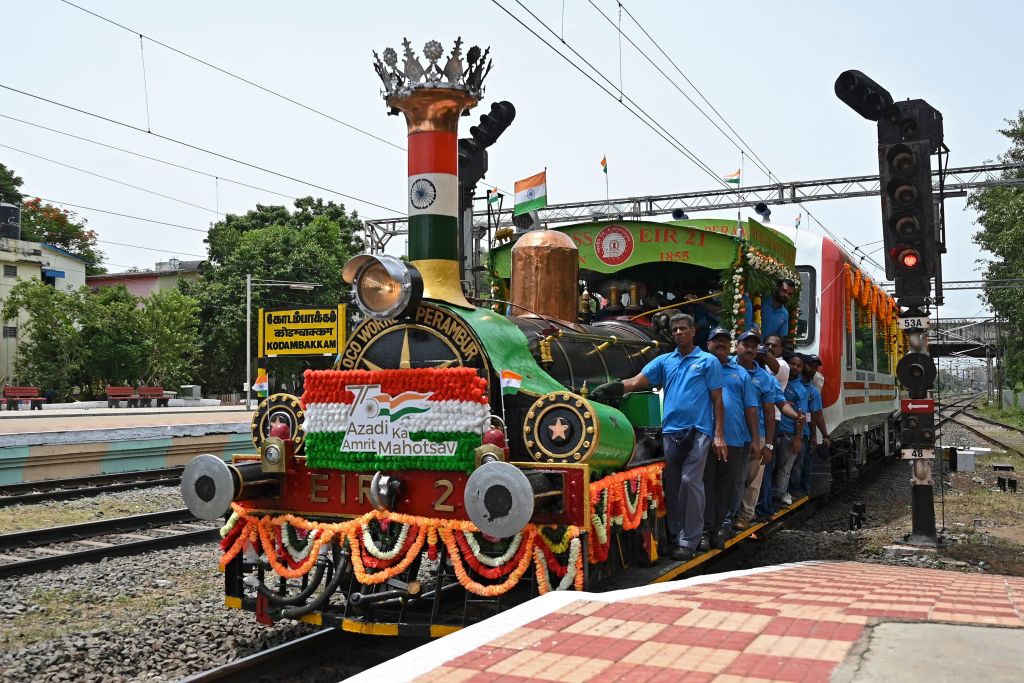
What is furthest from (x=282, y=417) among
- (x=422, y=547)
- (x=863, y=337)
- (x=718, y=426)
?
(x=863, y=337)

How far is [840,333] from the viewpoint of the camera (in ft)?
34.6

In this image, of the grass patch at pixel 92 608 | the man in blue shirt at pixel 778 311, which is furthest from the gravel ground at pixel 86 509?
the man in blue shirt at pixel 778 311

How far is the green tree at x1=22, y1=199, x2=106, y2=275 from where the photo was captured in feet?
194

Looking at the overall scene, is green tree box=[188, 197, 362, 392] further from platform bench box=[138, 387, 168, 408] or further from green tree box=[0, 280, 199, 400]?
platform bench box=[138, 387, 168, 408]

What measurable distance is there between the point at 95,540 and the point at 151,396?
1316 inches

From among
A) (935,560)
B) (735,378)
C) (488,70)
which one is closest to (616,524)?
(735,378)

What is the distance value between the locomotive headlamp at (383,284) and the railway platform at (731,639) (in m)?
1.86

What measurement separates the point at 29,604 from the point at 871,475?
13018 millimetres

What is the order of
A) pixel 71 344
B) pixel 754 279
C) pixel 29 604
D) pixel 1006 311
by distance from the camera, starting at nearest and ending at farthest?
1. pixel 29 604
2. pixel 754 279
3. pixel 1006 311
4. pixel 71 344

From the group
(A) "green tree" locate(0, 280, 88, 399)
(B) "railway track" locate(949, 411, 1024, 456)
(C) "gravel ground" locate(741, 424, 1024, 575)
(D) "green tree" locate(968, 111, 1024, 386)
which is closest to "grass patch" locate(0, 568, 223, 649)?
(C) "gravel ground" locate(741, 424, 1024, 575)

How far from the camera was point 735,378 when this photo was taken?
685 cm

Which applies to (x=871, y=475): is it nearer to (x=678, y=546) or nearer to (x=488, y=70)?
(x=678, y=546)

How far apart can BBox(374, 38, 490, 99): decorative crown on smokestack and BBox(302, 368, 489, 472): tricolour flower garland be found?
5.65 ft

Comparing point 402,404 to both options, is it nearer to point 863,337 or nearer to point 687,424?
point 687,424
